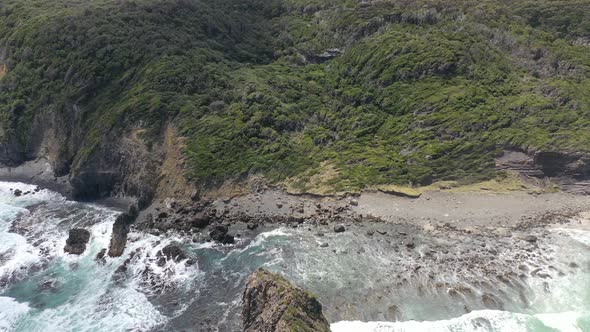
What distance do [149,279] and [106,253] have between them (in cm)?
746

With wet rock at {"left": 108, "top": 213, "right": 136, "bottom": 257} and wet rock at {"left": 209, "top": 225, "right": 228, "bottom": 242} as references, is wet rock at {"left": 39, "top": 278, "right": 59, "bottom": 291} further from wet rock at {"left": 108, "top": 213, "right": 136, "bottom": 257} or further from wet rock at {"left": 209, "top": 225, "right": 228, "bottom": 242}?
wet rock at {"left": 209, "top": 225, "right": 228, "bottom": 242}

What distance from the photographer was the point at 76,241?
43.4m

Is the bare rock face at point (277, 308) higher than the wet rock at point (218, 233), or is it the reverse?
the bare rock face at point (277, 308)

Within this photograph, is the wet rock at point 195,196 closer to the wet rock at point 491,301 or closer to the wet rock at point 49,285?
the wet rock at point 49,285

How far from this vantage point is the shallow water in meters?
30.8

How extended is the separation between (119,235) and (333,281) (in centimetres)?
2298

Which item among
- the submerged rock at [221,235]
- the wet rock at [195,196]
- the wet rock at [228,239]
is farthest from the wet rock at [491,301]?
the wet rock at [195,196]

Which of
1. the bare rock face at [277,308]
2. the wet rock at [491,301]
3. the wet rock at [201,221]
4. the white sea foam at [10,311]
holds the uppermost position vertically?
the bare rock face at [277,308]

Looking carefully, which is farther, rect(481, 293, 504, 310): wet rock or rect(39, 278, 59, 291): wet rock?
rect(39, 278, 59, 291): wet rock

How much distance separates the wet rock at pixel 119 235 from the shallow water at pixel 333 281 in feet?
2.55

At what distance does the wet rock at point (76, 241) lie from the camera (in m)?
42.9

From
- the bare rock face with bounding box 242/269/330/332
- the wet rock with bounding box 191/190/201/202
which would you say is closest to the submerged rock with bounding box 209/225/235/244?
the wet rock with bounding box 191/190/201/202

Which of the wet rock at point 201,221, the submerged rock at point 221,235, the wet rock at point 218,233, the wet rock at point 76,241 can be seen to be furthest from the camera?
the wet rock at point 201,221

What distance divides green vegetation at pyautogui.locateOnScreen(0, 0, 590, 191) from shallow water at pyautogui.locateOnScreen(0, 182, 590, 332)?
32.5ft
